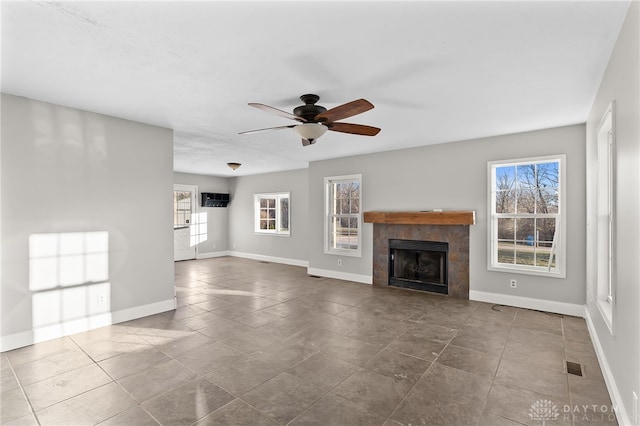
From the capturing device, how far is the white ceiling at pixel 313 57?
6.12 feet

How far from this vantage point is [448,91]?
3.07m

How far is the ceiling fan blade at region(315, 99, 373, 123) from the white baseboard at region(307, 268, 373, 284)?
3.91 meters

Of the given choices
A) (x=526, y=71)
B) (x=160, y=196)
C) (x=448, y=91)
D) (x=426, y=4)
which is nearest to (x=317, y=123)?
(x=448, y=91)

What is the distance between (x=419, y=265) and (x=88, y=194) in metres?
5.14

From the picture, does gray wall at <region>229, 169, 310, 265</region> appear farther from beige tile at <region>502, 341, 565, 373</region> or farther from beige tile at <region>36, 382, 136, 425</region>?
beige tile at <region>36, 382, 136, 425</region>

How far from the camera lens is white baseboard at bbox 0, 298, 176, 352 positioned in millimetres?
3156

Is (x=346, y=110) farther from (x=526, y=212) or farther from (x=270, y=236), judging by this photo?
(x=270, y=236)

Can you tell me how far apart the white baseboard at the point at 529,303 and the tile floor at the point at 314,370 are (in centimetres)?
17

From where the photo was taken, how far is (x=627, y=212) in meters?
1.91

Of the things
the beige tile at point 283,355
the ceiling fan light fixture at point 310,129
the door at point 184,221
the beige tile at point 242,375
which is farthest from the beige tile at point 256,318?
the door at point 184,221

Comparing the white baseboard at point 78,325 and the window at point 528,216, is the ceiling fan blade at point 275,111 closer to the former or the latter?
the white baseboard at point 78,325

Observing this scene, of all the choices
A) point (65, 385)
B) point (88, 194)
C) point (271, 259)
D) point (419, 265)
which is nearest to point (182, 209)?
point (271, 259)

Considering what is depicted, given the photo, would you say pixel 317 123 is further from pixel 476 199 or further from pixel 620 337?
pixel 476 199

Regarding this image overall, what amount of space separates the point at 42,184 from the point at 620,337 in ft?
17.5
